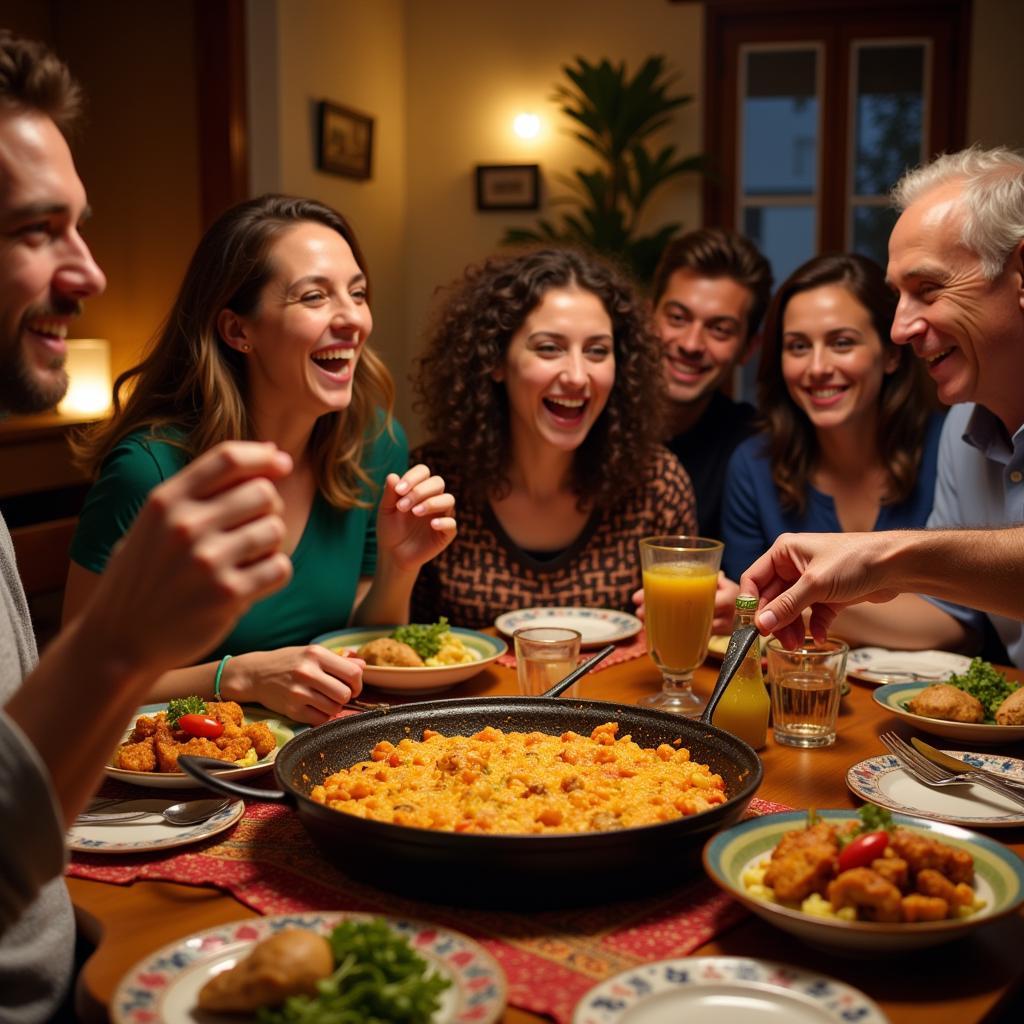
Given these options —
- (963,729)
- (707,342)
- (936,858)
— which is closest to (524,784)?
(936,858)

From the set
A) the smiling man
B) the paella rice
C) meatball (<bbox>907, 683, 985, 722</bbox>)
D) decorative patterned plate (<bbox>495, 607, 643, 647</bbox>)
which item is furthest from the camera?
the smiling man

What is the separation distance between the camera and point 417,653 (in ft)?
6.90

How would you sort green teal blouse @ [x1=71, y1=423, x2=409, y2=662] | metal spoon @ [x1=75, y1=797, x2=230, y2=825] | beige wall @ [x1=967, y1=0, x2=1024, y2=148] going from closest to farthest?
1. metal spoon @ [x1=75, y1=797, x2=230, y2=825]
2. green teal blouse @ [x1=71, y1=423, x2=409, y2=662]
3. beige wall @ [x1=967, y1=0, x2=1024, y2=148]

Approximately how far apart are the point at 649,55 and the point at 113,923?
6.15 m

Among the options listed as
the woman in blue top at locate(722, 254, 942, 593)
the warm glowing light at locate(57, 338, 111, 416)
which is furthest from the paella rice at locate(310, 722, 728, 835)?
the warm glowing light at locate(57, 338, 111, 416)

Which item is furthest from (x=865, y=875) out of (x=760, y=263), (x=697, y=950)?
(x=760, y=263)

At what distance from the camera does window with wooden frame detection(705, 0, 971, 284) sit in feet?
20.6

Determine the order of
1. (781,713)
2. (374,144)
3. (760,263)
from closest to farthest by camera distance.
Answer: (781,713), (760,263), (374,144)

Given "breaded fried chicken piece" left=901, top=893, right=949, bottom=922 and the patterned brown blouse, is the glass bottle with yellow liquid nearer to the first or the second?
"breaded fried chicken piece" left=901, top=893, right=949, bottom=922

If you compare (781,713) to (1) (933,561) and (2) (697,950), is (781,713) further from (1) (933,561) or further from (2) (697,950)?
(2) (697,950)

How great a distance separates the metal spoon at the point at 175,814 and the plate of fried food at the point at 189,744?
4 centimetres

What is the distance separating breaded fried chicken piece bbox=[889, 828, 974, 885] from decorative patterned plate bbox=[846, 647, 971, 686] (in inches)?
34.3

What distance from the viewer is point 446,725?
1672mm

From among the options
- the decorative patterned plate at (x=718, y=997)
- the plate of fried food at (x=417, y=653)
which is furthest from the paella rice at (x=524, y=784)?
the plate of fried food at (x=417, y=653)
